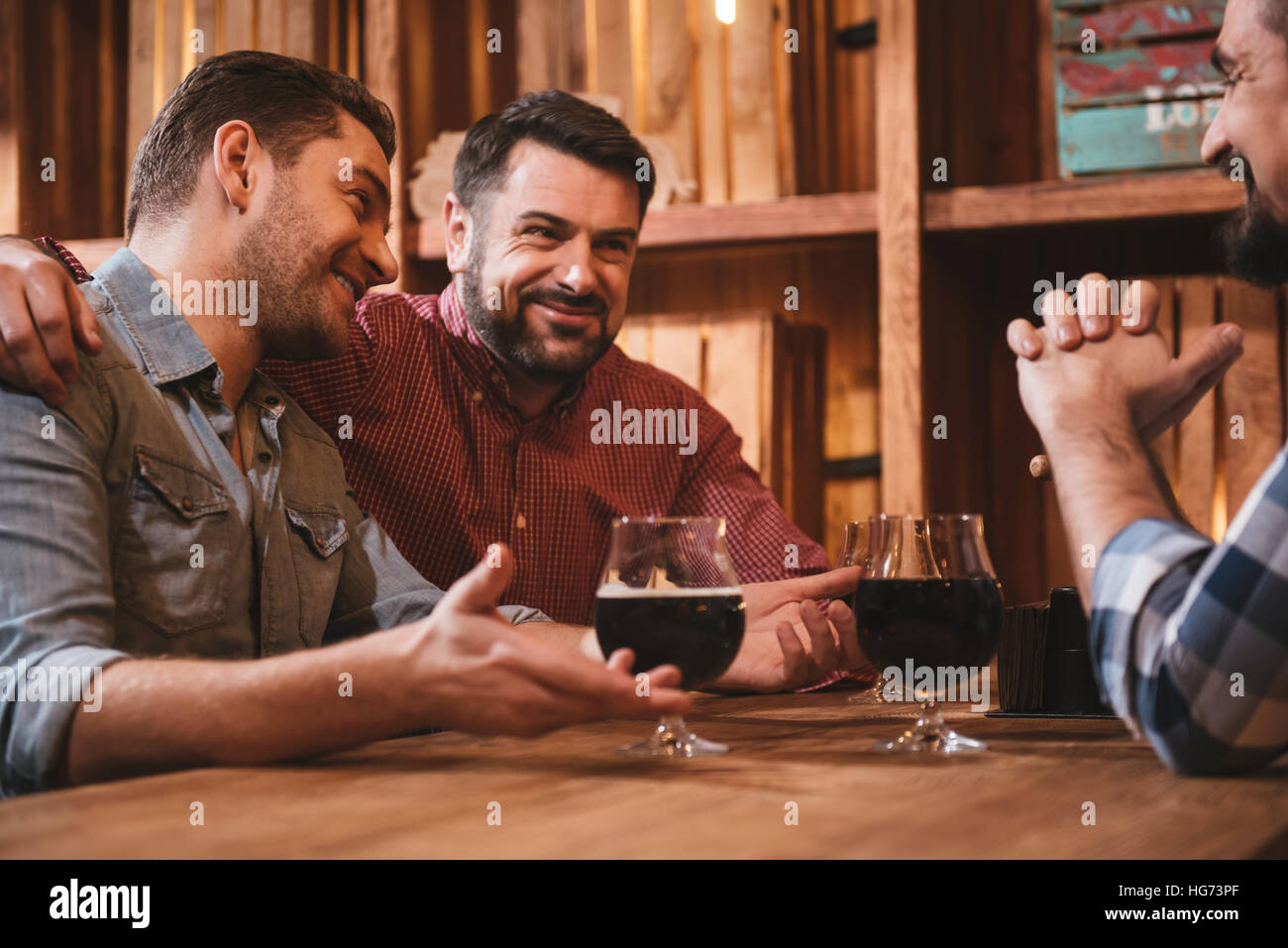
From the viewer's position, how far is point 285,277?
4.69 ft

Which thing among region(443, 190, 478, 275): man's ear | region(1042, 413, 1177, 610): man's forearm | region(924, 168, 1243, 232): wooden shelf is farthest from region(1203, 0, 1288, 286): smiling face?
region(443, 190, 478, 275): man's ear

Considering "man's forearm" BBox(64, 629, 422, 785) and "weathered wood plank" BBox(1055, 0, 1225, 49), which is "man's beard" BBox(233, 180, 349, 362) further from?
"weathered wood plank" BBox(1055, 0, 1225, 49)

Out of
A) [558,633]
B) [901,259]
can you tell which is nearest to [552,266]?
[901,259]

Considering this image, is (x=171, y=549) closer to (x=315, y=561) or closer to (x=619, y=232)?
(x=315, y=561)

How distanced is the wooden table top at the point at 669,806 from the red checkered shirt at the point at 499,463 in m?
0.89

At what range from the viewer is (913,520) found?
1.02m

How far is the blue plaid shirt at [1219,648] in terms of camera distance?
836 mm

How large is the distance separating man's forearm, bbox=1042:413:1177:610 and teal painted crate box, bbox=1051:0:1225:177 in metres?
1.33

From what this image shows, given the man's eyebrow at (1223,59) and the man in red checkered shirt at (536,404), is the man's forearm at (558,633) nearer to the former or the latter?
the man in red checkered shirt at (536,404)

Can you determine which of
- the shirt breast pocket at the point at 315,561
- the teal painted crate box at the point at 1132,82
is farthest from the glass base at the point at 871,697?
the teal painted crate box at the point at 1132,82

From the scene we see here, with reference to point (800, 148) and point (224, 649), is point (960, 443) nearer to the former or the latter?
point (800, 148)

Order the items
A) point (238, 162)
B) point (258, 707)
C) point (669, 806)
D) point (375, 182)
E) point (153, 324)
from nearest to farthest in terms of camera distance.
Result: point (669, 806)
point (258, 707)
point (153, 324)
point (238, 162)
point (375, 182)

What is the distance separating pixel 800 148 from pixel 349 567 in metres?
1.32

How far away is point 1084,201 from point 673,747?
5.06ft
